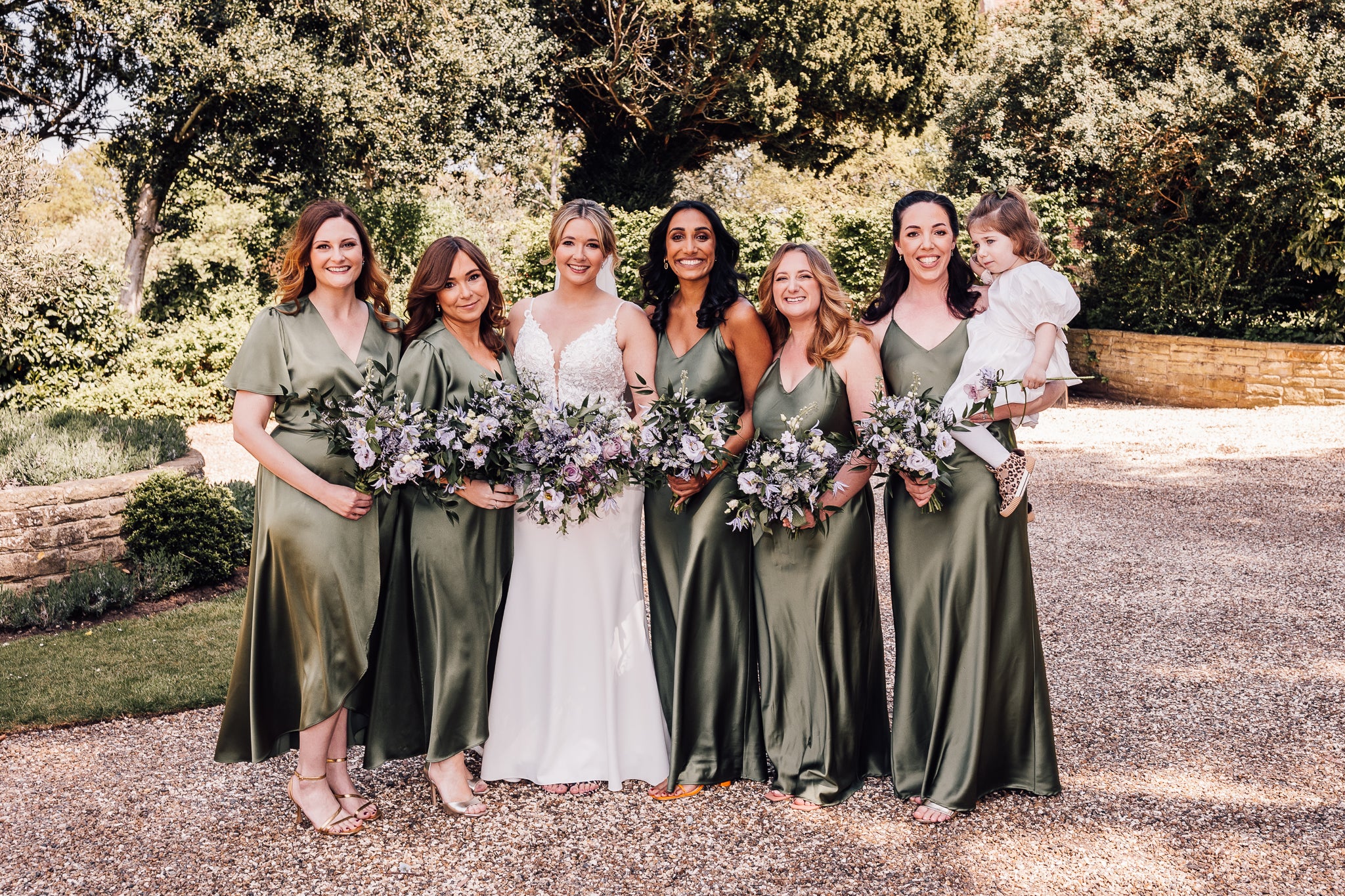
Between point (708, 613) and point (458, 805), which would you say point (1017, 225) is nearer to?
point (708, 613)

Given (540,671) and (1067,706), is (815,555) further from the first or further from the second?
(1067,706)

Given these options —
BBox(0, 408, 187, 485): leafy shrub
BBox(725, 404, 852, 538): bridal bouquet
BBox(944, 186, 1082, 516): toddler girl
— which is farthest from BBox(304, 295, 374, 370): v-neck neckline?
BBox(0, 408, 187, 485): leafy shrub

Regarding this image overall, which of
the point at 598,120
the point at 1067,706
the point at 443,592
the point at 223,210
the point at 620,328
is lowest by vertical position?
the point at 1067,706

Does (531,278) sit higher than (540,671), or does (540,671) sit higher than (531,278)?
(531,278)

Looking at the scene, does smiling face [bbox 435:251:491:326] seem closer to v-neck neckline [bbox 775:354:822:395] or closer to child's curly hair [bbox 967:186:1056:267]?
v-neck neckline [bbox 775:354:822:395]

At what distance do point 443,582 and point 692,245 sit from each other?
174cm

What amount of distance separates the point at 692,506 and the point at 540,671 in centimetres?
98

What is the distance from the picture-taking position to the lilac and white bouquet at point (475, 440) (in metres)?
3.62

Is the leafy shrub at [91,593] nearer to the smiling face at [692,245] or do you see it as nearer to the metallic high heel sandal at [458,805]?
the metallic high heel sandal at [458,805]

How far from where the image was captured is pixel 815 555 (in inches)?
157

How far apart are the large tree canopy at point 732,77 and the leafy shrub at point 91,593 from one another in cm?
1586

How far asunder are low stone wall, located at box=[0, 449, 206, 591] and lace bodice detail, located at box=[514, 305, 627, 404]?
16.3 feet

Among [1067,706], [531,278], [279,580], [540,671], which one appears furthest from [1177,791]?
[531,278]

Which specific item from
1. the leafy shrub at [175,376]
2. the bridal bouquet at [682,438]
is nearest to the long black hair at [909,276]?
the bridal bouquet at [682,438]
